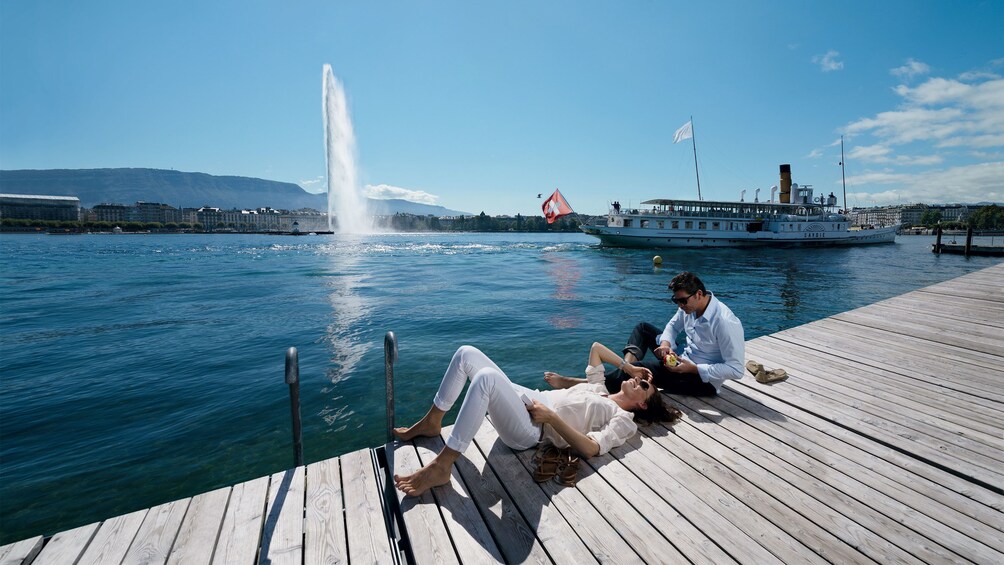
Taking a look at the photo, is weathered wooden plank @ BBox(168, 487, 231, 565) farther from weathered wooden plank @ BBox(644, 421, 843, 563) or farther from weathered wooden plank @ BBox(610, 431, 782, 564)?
weathered wooden plank @ BBox(644, 421, 843, 563)

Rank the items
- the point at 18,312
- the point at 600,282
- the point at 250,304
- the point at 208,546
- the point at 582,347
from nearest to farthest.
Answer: the point at 208,546 → the point at 582,347 → the point at 18,312 → the point at 250,304 → the point at 600,282

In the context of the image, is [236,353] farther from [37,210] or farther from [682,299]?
[37,210]

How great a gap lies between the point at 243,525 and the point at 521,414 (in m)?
2.03

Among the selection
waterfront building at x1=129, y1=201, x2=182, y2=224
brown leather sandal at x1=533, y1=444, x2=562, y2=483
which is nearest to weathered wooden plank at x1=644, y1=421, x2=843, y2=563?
brown leather sandal at x1=533, y1=444, x2=562, y2=483

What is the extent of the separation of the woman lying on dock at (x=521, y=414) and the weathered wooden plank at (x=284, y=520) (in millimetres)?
695

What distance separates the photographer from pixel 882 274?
93.0 feet

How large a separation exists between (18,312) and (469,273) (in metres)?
21.3

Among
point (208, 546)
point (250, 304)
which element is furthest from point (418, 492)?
point (250, 304)

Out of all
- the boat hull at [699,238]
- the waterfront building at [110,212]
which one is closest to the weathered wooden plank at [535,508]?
the boat hull at [699,238]

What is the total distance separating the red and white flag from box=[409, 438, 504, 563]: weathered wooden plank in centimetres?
5610

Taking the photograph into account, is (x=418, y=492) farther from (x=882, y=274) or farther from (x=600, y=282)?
(x=882, y=274)

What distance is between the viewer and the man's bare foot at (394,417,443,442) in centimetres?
378

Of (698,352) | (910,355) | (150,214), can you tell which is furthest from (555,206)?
(150,214)

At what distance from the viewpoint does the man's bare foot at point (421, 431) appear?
12.4 feet
